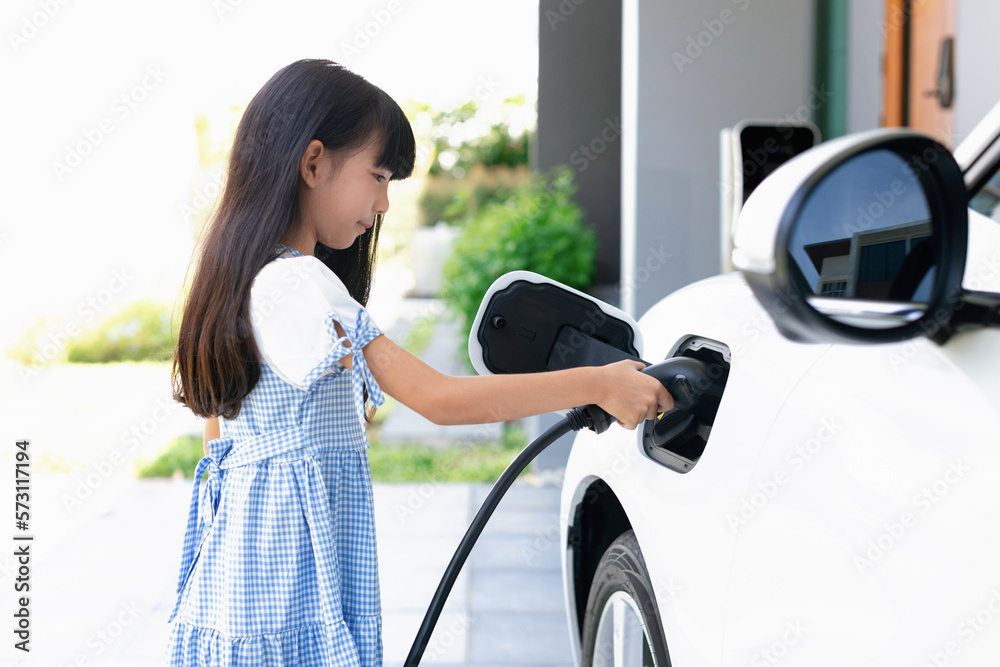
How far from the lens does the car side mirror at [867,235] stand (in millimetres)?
741

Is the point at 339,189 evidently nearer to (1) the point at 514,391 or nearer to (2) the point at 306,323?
(2) the point at 306,323

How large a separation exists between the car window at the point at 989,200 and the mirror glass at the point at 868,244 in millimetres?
413

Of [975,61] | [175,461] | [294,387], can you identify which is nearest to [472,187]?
[175,461]

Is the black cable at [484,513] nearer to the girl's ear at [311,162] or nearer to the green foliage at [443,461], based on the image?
the girl's ear at [311,162]

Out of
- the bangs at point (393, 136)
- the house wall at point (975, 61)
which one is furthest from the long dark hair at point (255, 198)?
the house wall at point (975, 61)

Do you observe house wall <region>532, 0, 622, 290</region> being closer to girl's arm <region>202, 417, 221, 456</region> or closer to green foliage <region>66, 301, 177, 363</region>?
girl's arm <region>202, 417, 221, 456</region>

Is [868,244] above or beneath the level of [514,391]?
above

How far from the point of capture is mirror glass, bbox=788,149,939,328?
30.1 inches

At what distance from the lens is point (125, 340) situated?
793cm

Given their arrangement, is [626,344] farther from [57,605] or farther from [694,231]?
[694,231]

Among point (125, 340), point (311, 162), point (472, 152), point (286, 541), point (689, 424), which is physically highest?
point (472, 152)

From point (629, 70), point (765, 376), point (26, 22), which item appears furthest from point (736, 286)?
point (26, 22)

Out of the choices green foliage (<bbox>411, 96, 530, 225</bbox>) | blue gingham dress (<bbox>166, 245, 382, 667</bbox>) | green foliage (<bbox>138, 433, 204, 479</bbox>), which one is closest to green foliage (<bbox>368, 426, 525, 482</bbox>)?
green foliage (<bbox>138, 433, 204, 479</bbox>)

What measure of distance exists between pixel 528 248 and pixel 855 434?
13.2ft
